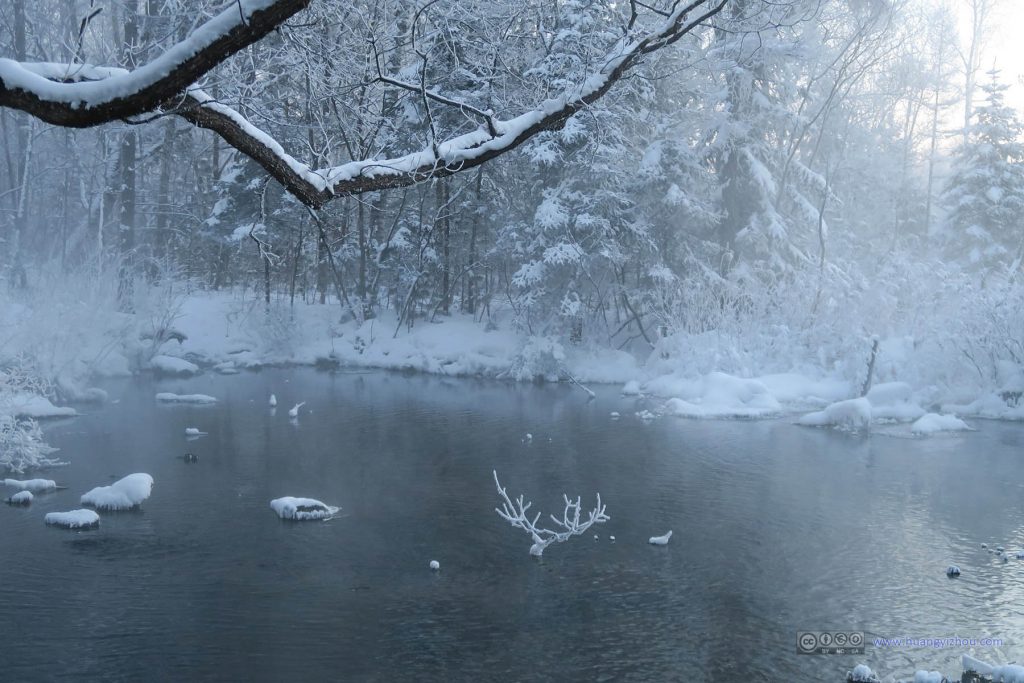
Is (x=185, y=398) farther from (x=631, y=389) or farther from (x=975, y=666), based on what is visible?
(x=975, y=666)

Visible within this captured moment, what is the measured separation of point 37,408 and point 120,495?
6.89 m

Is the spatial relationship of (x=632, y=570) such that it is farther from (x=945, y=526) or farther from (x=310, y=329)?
(x=310, y=329)

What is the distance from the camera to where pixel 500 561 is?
30.5ft

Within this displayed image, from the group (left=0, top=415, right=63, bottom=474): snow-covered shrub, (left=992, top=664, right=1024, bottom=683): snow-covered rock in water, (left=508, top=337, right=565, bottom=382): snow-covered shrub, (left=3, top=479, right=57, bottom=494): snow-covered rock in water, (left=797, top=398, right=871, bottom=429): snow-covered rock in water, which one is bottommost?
(left=992, top=664, right=1024, bottom=683): snow-covered rock in water

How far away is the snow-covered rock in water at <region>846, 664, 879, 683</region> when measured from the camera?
6590 mm

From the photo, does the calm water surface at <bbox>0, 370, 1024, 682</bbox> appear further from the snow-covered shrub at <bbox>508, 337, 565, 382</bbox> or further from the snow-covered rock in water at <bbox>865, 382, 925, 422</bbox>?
the snow-covered shrub at <bbox>508, 337, 565, 382</bbox>

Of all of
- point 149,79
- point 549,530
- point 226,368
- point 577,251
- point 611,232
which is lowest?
point 549,530

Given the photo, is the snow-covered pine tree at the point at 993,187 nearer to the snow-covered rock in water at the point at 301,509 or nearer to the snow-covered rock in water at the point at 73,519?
the snow-covered rock in water at the point at 301,509

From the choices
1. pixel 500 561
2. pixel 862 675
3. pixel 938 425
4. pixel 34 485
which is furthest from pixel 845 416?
pixel 34 485

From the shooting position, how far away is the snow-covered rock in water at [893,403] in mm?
18469

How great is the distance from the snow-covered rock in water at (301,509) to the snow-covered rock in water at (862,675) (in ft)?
20.7

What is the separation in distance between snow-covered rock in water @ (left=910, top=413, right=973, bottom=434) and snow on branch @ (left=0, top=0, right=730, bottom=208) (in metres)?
12.5

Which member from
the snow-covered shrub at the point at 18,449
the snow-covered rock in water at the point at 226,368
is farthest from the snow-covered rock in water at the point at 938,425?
the snow-covered rock in water at the point at 226,368

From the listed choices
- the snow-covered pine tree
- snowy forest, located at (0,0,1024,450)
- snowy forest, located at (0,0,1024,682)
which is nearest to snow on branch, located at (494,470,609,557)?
snowy forest, located at (0,0,1024,682)
